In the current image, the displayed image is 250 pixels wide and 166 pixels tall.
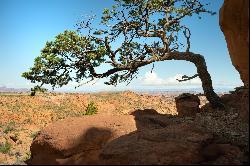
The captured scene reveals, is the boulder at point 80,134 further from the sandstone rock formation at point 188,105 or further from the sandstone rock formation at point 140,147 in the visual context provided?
the sandstone rock formation at point 188,105

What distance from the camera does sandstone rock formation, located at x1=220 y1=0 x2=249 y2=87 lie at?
11.2 meters

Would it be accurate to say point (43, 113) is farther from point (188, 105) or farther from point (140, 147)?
point (140, 147)

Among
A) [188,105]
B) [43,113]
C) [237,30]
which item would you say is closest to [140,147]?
[237,30]

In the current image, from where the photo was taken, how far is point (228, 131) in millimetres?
13367

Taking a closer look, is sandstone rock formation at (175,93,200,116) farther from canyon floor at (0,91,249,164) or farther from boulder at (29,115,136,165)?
boulder at (29,115,136,165)


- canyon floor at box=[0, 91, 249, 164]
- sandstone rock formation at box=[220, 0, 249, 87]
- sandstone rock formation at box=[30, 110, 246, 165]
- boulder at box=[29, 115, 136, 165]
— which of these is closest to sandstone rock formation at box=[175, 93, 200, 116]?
canyon floor at box=[0, 91, 249, 164]

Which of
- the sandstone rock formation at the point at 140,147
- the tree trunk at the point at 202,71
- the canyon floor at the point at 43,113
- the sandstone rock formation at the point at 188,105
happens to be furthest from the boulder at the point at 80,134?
the tree trunk at the point at 202,71

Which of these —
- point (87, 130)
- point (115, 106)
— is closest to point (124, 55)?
point (87, 130)

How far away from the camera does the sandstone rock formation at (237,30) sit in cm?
1125

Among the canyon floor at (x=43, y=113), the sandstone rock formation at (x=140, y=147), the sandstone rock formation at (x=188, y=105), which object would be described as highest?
the sandstone rock formation at (x=188, y=105)

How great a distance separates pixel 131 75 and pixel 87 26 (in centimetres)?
451

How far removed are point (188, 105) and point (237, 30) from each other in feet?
35.2

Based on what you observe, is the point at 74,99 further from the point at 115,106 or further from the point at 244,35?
the point at 244,35

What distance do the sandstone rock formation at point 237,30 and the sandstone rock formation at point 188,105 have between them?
8912 mm
